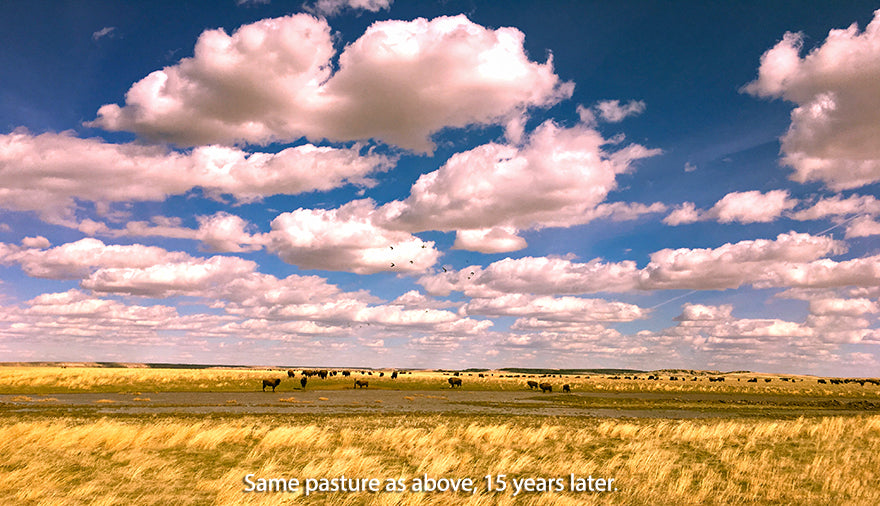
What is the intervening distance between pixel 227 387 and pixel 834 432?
6059cm

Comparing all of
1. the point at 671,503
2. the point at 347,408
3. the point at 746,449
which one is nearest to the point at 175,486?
the point at 671,503

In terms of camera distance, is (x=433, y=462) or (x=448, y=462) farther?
(x=448, y=462)

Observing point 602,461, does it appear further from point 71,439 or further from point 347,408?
point 347,408

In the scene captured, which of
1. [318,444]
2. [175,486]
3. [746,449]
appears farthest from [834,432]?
[175,486]

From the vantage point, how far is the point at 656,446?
2094 cm

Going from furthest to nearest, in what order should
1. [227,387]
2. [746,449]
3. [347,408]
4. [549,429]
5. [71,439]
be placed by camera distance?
[227,387] → [347,408] → [549,429] → [746,449] → [71,439]

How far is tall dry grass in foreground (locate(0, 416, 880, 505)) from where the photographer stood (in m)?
13.6

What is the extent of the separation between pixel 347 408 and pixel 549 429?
20.5 metres

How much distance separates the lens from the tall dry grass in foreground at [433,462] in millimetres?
13586

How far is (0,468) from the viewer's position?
1521 centimetres

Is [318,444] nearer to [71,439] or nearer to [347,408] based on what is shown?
[71,439]

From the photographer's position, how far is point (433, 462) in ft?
55.3

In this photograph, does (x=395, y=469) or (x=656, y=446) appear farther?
(x=656, y=446)

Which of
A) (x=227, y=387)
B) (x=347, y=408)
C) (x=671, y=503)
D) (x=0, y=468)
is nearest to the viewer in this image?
(x=671, y=503)
